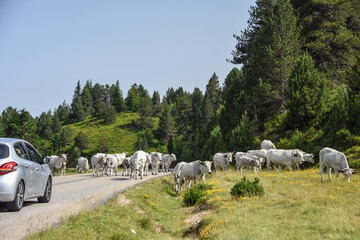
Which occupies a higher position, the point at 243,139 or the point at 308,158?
the point at 243,139

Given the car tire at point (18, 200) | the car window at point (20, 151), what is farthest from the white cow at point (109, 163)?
the car tire at point (18, 200)

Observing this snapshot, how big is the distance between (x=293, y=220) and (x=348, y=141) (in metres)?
22.8

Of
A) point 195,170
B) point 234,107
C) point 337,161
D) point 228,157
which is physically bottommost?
point 195,170

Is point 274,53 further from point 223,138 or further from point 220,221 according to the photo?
point 220,221

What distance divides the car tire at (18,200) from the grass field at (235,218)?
1.85 m

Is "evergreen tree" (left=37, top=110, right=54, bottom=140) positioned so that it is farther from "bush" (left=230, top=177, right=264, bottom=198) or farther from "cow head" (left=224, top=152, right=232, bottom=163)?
"bush" (left=230, top=177, right=264, bottom=198)

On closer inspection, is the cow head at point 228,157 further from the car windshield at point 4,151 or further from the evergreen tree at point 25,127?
the evergreen tree at point 25,127

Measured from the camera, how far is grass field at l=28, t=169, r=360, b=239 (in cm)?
898

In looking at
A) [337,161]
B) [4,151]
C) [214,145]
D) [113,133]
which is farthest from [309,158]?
[113,133]

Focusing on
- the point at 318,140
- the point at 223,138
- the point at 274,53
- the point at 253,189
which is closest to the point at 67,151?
the point at 223,138

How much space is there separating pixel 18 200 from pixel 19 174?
0.82 metres

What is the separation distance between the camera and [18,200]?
945 centimetres

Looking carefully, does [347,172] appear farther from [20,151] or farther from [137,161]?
[20,151]

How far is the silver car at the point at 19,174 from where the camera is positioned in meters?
8.88
